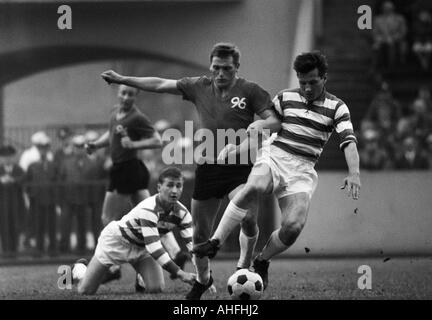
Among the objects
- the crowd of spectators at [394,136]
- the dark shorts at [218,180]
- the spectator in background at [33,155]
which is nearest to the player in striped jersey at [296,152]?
the dark shorts at [218,180]

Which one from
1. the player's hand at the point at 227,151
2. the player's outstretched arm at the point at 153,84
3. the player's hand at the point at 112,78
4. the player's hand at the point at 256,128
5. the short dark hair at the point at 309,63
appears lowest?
the player's hand at the point at 227,151

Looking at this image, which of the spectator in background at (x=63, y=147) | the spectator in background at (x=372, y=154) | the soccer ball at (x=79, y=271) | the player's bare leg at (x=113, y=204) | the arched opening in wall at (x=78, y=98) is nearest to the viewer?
the soccer ball at (x=79, y=271)

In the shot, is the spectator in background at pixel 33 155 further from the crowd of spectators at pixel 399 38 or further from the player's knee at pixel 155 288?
the player's knee at pixel 155 288

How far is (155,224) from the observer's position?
1028 centimetres

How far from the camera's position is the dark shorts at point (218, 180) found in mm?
9719

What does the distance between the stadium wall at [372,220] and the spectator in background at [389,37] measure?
10.0 feet

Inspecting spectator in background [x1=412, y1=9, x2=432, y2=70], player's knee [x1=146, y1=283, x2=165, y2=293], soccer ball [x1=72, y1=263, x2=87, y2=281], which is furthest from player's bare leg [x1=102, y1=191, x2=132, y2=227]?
spectator in background [x1=412, y1=9, x2=432, y2=70]

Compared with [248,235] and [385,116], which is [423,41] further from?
[248,235]

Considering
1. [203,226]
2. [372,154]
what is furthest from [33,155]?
[203,226]

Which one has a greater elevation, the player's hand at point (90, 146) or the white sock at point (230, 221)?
the player's hand at point (90, 146)

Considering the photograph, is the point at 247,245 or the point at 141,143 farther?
the point at 141,143

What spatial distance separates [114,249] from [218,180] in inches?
65.0
